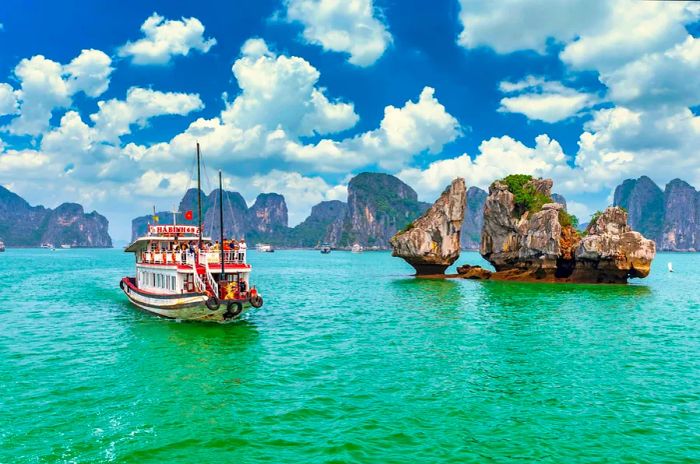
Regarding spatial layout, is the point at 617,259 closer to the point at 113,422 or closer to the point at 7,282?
the point at 113,422

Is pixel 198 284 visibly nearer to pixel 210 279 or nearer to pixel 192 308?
pixel 210 279

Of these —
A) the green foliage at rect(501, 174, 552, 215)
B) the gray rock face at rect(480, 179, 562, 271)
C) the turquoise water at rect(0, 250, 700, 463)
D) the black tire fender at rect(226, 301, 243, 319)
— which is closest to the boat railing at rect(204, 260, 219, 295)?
the black tire fender at rect(226, 301, 243, 319)

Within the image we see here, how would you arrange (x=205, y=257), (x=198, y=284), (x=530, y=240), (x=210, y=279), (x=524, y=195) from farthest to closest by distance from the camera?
1. (x=524, y=195)
2. (x=530, y=240)
3. (x=205, y=257)
4. (x=198, y=284)
5. (x=210, y=279)

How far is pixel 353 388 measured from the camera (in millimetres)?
18703

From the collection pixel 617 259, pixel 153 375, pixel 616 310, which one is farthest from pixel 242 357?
pixel 617 259

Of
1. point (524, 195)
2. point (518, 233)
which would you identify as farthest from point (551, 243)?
point (524, 195)

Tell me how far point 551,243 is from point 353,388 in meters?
49.1

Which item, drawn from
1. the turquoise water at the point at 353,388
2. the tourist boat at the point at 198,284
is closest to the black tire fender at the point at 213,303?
the tourist boat at the point at 198,284

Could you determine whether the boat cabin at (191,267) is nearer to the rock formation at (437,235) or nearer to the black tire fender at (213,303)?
the black tire fender at (213,303)

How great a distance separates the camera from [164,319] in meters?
34.1

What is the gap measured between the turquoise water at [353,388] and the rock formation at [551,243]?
21713 millimetres

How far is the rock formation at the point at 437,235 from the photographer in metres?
70.4

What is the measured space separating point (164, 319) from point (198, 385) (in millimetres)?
16385

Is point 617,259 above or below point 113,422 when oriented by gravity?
above
